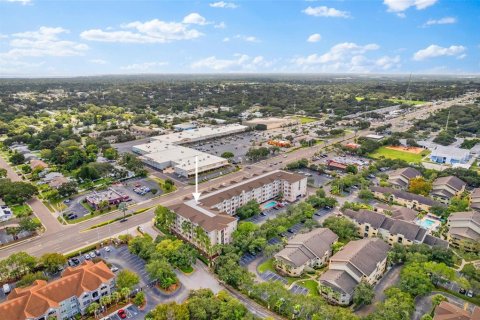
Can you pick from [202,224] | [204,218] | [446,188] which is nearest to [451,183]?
[446,188]

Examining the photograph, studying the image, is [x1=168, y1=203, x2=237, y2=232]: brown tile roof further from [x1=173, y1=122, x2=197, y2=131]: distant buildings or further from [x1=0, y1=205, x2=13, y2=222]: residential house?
[x1=173, y1=122, x2=197, y2=131]: distant buildings

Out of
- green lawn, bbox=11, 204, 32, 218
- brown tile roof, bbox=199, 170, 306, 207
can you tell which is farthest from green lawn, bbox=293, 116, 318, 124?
green lawn, bbox=11, 204, 32, 218

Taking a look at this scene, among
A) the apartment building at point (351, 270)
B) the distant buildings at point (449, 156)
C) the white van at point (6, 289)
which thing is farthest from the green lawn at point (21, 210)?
the distant buildings at point (449, 156)

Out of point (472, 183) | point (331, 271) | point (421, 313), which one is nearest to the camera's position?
point (421, 313)

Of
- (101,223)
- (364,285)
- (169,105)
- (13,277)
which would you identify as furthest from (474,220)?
(169,105)

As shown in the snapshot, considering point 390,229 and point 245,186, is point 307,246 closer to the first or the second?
point 390,229

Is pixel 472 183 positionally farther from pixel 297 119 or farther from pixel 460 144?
pixel 297 119
